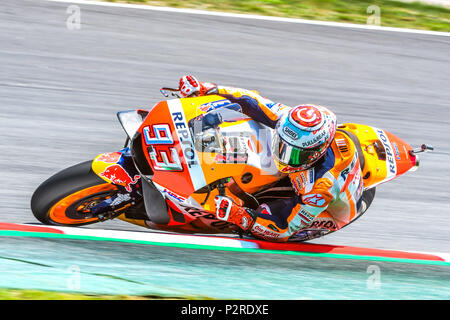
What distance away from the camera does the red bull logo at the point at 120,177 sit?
4180 mm

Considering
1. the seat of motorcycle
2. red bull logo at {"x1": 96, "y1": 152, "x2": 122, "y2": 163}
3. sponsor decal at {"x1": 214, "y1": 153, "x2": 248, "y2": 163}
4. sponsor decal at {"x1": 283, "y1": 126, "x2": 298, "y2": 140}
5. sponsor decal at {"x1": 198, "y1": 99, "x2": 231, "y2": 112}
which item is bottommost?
red bull logo at {"x1": 96, "y1": 152, "x2": 122, "y2": 163}

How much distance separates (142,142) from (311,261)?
158cm

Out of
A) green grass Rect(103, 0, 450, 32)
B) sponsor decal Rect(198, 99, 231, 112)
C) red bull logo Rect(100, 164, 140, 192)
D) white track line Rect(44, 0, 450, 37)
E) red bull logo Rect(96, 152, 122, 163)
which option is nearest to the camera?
sponsor decal Rect(198, 99, 231, 112)

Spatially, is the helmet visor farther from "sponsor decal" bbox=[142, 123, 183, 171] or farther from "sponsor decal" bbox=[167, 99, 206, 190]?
"sponsor decal" bbox=[142, 123, 183, 171]

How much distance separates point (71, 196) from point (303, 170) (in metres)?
1.65

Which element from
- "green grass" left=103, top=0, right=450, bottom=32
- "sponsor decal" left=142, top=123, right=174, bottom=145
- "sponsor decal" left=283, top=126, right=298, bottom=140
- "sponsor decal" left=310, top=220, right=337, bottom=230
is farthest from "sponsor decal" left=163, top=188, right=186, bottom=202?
"green grass" left=103, top=0, right=450, bottom=32

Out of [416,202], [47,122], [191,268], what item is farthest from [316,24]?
[191,268]

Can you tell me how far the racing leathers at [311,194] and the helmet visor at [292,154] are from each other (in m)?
0.18

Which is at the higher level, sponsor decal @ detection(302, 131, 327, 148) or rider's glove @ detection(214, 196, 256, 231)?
sponsor decal @ detection(302, 131, 327, 148)

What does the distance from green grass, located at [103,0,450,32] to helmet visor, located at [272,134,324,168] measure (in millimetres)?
4310

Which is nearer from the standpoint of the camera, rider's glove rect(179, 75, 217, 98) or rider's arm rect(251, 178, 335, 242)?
rider's arm rect(251, 178, 335, 242)

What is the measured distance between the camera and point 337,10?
812 centimetres

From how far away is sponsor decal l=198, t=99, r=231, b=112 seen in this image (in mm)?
3946

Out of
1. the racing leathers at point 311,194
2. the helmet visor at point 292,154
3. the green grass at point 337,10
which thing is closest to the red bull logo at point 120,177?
the racing leathers at point 311,194
